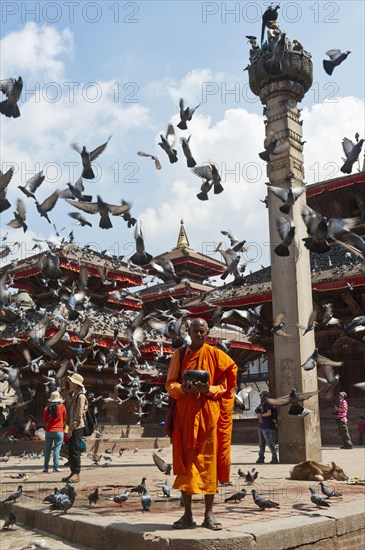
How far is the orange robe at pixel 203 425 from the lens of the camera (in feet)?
16.2

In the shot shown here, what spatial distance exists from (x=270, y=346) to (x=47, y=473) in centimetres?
1267

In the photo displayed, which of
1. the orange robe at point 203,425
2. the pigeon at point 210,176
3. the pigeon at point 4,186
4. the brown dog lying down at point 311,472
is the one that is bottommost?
the brown dog lying down at point 311,472

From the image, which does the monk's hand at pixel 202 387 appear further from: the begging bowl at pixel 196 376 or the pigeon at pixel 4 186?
the pigeon at pixel 4 186

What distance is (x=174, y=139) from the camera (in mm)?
9641

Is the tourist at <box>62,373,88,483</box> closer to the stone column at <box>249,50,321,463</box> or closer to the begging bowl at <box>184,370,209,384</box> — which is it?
the stone column at <box>249,50,321,463</box>

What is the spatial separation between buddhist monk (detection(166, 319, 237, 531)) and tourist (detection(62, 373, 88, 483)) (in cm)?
449

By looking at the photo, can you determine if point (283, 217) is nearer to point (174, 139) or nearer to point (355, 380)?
point (174, 139)

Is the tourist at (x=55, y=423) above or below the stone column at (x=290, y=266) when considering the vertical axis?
below

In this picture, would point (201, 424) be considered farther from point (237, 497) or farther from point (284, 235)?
point (284, 235)

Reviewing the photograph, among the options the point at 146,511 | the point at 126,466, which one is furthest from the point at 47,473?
the point at 146,511

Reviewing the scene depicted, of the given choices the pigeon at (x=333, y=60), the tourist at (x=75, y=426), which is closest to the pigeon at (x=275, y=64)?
the pigeon at (x=333, y=60)

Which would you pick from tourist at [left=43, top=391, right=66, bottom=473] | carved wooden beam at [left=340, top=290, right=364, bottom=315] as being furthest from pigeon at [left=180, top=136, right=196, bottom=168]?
carved wooden beam at [left=340, top=290, right=364, bottom=315]

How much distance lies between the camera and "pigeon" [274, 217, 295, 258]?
803 centimetres

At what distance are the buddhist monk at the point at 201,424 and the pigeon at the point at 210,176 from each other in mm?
4741
